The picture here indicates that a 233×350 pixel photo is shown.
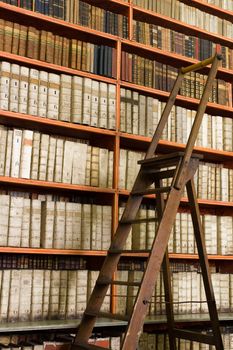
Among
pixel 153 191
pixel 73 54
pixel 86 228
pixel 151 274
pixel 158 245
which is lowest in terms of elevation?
pixel 151 274

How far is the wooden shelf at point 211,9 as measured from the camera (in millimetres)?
3605

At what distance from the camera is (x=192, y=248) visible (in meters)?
3.20

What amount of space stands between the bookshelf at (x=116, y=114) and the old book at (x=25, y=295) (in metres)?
0.12

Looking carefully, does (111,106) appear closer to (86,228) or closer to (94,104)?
(94,104)

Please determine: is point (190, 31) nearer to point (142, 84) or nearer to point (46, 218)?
point (142, 84)

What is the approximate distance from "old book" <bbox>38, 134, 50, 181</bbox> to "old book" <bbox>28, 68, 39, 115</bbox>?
15 centimetres

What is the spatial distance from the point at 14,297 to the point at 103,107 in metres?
1.16

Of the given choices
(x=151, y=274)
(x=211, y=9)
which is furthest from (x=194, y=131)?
(x=211, y=9)

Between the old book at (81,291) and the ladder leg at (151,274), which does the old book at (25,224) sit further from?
the ladder leg at (151,274)

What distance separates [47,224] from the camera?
A: 9.07 ft

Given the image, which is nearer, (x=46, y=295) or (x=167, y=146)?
(x=46, y=295)

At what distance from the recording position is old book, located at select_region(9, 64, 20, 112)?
2.76 m

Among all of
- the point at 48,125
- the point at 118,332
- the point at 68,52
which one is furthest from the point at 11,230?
the point at 68,52

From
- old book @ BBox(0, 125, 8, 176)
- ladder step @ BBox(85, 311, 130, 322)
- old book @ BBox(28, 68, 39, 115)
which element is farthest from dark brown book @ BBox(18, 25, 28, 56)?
ladder step @ BBox(85, 311, 130, 322)
